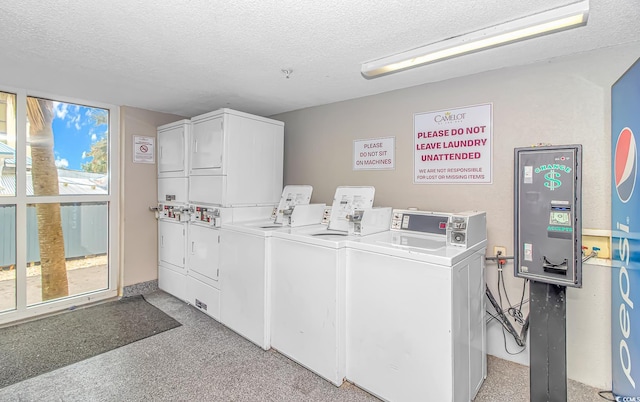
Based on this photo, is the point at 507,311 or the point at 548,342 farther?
the point at 507,311

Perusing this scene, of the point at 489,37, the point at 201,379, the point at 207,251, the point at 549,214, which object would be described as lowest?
the point at 201,379

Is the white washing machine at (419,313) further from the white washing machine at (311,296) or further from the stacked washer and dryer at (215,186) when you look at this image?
Answer: the stacked washer and dryer at (215,186)

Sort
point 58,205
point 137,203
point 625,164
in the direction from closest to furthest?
point 625,164 → point 58,205 → point 137,203

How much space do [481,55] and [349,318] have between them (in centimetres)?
210

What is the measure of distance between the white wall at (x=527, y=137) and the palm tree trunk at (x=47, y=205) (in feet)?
10.9

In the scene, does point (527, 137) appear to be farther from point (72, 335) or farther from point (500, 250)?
point (72, 335)

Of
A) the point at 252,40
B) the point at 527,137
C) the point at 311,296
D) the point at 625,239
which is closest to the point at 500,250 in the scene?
the point at 625,239

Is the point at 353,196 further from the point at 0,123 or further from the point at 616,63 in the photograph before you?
the point at 0,123

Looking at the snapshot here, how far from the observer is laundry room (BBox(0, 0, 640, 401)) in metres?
1.86

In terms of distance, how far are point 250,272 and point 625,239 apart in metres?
2.60

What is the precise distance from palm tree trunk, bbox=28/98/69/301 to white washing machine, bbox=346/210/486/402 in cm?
337

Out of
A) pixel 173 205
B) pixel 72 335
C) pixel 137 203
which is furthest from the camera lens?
pixel 137 203

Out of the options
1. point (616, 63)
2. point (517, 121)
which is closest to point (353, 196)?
point (517, 121)

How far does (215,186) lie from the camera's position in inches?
127
